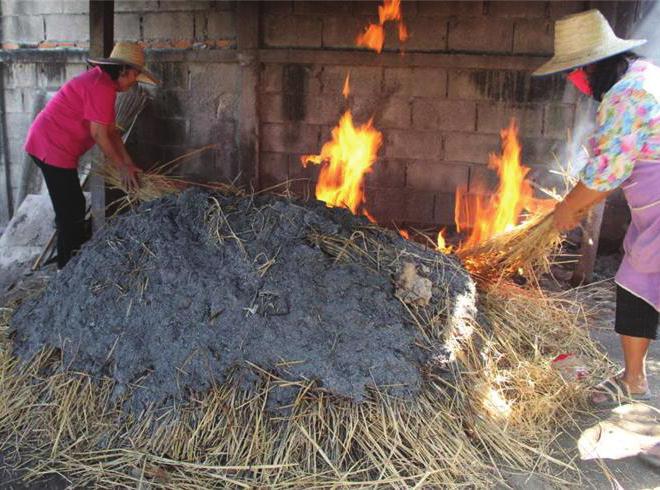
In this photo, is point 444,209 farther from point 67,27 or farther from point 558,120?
point 67,27

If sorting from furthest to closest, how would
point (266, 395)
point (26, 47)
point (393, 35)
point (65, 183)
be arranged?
point (26, 47) → point (393, 35) → point (65, 183) → point (266, 395)

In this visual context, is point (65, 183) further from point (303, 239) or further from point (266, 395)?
point (266, 395)

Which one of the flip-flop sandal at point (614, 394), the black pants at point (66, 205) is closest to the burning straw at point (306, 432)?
the flip-flop sandal at point (614, 394)

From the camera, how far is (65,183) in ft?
14.9

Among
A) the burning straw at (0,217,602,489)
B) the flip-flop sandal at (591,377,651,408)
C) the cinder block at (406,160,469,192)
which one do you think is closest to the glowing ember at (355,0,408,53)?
the cinder block at (406,160,469,192)

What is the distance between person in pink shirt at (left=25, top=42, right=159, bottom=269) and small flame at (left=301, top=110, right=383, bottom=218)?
6.33 ft

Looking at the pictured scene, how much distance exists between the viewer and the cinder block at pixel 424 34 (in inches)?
210

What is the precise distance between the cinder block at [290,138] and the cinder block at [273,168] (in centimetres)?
6

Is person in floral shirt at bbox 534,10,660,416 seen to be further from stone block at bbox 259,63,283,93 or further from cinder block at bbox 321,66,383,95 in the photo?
stone block at bbox 259,63,283,93

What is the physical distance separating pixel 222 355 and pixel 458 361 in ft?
3.66

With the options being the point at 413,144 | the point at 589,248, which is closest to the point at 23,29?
the point at 413,144

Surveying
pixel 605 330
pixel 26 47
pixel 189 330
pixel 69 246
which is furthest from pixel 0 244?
pixel 605 330

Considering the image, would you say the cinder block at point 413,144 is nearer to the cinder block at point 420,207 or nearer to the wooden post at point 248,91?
the cinder block at point 420,207

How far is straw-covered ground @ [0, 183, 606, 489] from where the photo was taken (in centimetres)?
251
